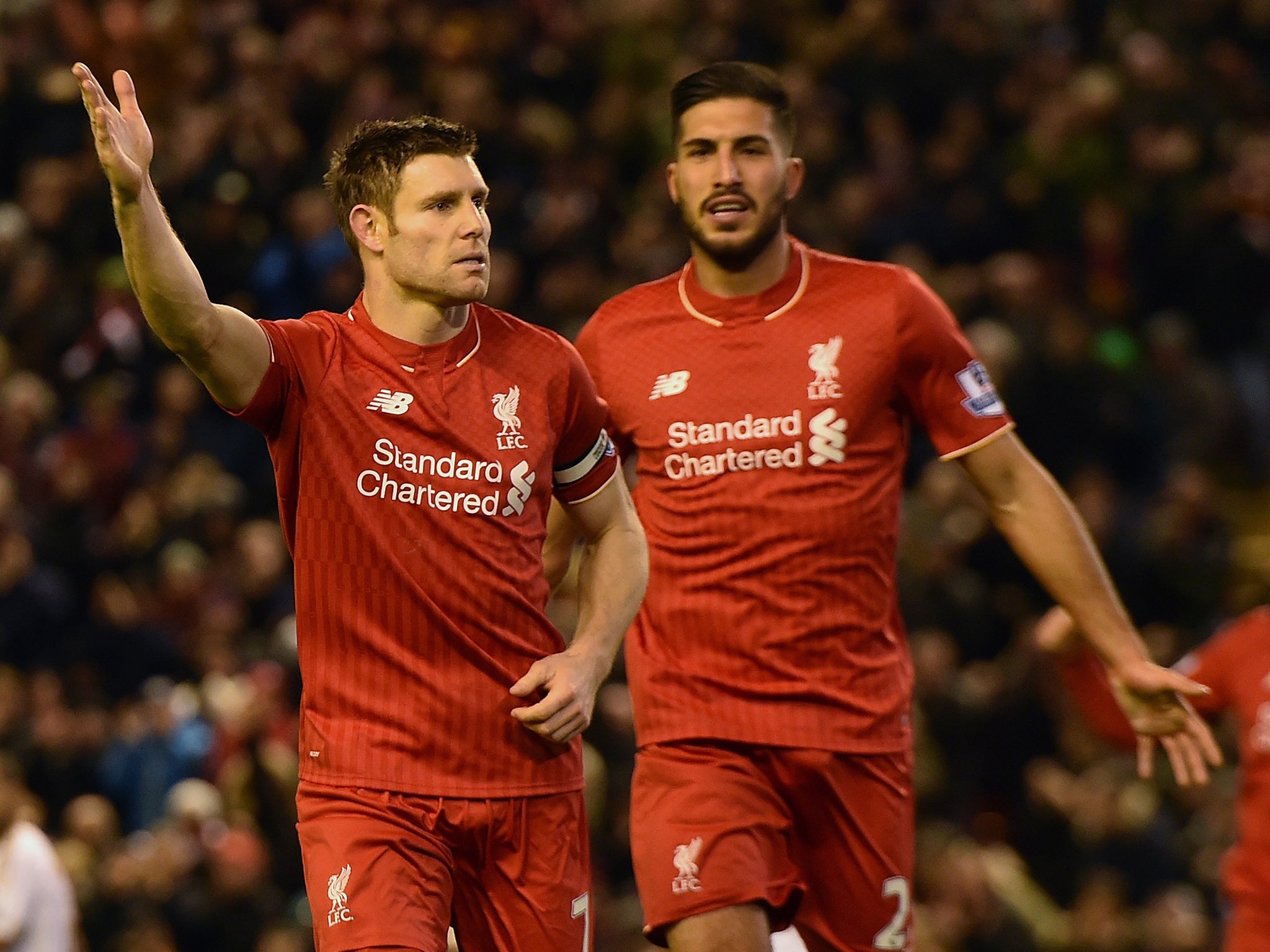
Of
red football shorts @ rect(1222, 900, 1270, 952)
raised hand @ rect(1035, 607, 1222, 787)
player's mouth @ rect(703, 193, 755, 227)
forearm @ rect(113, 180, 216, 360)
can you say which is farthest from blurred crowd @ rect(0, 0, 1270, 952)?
forearm @ rect(113, 180, 216, 360)

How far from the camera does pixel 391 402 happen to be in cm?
519

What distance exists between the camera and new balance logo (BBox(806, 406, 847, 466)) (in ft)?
20.0

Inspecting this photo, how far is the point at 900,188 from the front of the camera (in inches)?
517

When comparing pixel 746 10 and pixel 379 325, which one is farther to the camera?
pixel 746 10

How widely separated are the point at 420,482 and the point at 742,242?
4.90 ft

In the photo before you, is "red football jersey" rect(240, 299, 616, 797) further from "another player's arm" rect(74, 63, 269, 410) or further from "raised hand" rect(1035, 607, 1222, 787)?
"raised hand" rect(1035, 607, 1222, 787)

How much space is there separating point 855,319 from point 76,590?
6919mm

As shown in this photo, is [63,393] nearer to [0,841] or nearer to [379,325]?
[0,841]

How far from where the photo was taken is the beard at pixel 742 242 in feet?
20.5

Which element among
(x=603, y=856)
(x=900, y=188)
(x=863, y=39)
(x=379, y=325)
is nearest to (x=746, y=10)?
(x=863, y=39)

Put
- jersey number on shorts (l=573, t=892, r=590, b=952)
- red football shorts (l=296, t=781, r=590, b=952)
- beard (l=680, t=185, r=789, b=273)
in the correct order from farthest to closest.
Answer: beard (l=680, t=185, r=789, b=273), jersey number on shorts (l=573, t=892, r=590, b=952), red football shorts (l=296, t=781, r=590, b=952)

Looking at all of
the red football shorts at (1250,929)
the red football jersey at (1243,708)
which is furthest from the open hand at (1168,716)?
the red football shorts at (1250,929)

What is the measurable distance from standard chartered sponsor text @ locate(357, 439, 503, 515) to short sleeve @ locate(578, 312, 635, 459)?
110cm

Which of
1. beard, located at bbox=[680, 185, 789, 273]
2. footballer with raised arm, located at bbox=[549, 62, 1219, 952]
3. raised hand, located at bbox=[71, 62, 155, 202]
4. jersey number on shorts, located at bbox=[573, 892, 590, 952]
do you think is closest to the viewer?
raised hand, located at bbox=[71, 62, 155, 202]
